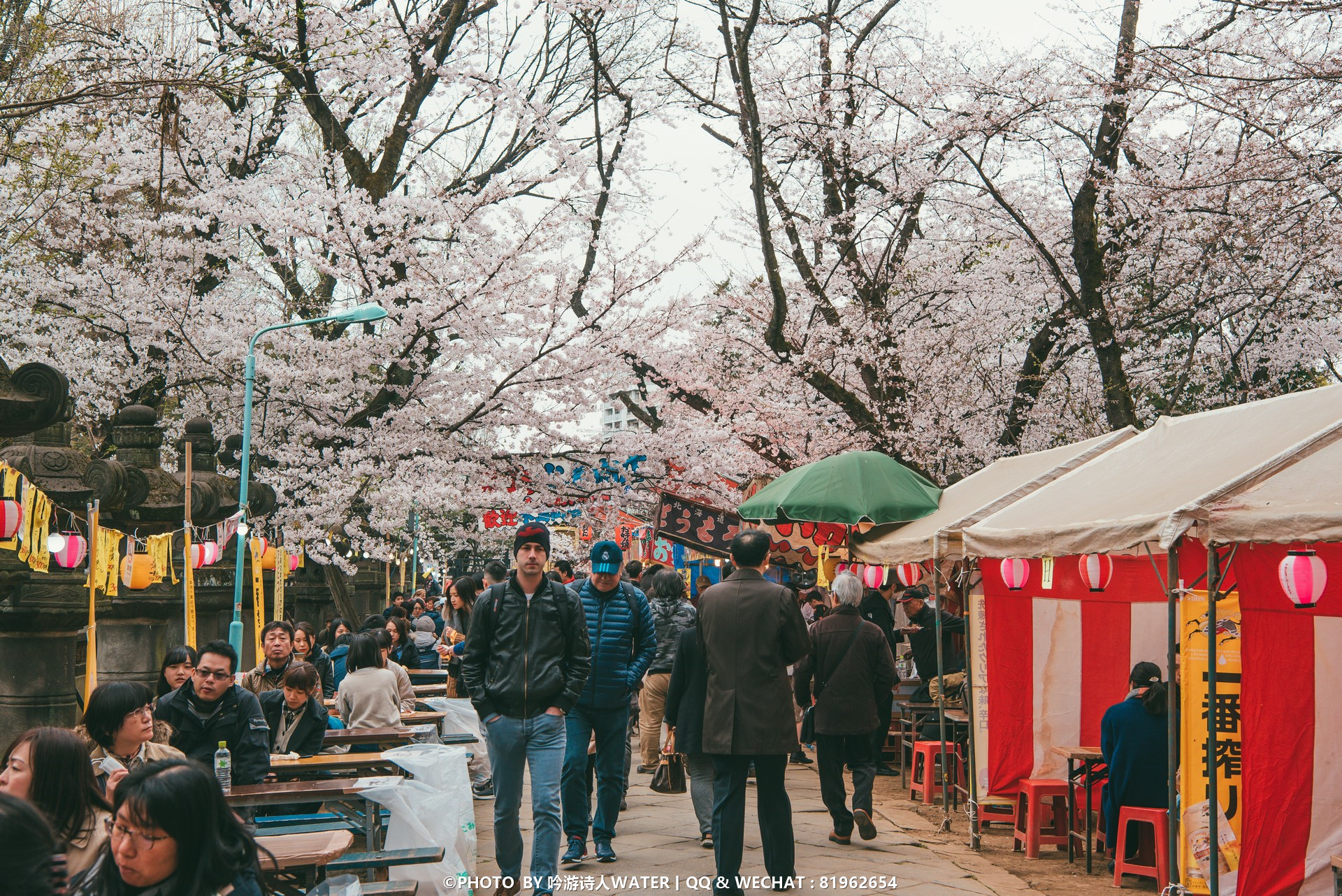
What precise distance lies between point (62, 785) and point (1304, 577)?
4905 mm

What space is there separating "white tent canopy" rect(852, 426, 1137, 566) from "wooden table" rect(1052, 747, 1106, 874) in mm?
1598

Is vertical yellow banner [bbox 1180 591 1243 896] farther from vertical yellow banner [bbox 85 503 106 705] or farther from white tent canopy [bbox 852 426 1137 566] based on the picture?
vertical yellow banner [bbox 85 503 106 705]

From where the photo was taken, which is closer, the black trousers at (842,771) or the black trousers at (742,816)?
the black trousers at (742,816)

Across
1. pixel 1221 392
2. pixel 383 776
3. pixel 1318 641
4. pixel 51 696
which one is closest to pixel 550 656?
pixel 383 776

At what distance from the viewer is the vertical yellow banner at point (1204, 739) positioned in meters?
5.59

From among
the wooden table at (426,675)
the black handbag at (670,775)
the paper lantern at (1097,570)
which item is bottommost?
the black handbag at (670,775)

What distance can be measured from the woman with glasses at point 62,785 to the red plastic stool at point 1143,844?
5583 mm

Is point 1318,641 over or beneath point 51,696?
over

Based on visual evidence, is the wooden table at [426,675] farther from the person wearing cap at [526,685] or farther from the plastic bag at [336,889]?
the plastic bag at [336,889]

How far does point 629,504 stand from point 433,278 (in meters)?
4.96

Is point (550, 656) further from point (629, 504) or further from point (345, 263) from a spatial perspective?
point (629, 504)

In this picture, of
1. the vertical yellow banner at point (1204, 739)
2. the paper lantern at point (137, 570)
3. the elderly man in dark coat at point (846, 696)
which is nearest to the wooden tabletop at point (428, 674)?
the paper lantern at point (137, 570)

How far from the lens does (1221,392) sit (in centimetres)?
1639

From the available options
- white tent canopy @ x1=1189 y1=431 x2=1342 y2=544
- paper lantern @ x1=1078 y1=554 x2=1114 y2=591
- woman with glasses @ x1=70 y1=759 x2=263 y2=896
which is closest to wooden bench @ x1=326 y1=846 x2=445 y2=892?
woman with glasses @ x1=70 y1=759 x2=263 y2=896
